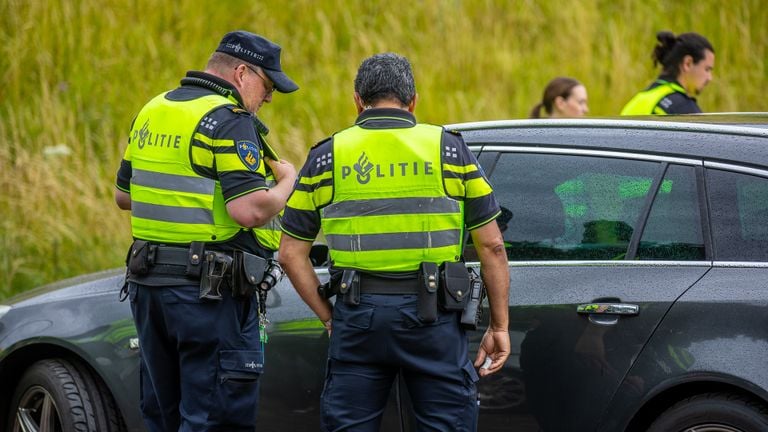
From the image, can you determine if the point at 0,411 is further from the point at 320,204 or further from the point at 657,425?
the point at 657,425

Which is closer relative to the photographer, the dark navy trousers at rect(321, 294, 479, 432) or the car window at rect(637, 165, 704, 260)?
the dark navy trousers at rect(321, 294, 479, 432)

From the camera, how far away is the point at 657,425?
3625 mm

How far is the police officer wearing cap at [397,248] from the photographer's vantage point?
3.49 metres

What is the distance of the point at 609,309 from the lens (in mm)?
3656

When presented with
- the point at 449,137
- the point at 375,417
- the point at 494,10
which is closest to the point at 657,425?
the point at 375,417

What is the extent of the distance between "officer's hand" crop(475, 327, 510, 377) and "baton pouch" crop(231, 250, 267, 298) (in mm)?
816

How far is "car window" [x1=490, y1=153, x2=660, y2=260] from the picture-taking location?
3812 mm

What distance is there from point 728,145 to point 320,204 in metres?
1.32

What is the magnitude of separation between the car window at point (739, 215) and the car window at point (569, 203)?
0.24 meters

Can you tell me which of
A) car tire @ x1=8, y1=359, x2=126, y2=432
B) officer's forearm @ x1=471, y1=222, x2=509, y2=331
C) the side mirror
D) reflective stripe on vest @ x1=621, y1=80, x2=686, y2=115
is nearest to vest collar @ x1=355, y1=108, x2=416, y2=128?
officer's forearm @ x1=471, y1=222, x2=509, y2=331

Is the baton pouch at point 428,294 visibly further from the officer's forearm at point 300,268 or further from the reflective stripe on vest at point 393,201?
the officer's forearm at point 300,268

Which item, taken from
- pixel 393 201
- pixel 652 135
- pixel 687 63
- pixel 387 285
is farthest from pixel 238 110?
pixel 687 63

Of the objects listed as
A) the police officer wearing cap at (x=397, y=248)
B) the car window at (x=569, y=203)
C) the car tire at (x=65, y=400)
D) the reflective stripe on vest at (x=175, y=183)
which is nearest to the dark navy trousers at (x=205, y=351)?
the reflective stripe on vest at (x=175, y=183)

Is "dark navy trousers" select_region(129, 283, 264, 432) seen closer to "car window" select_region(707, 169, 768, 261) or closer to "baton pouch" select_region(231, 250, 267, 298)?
"baton pouch" select_region(231, 250, 267, 298)
